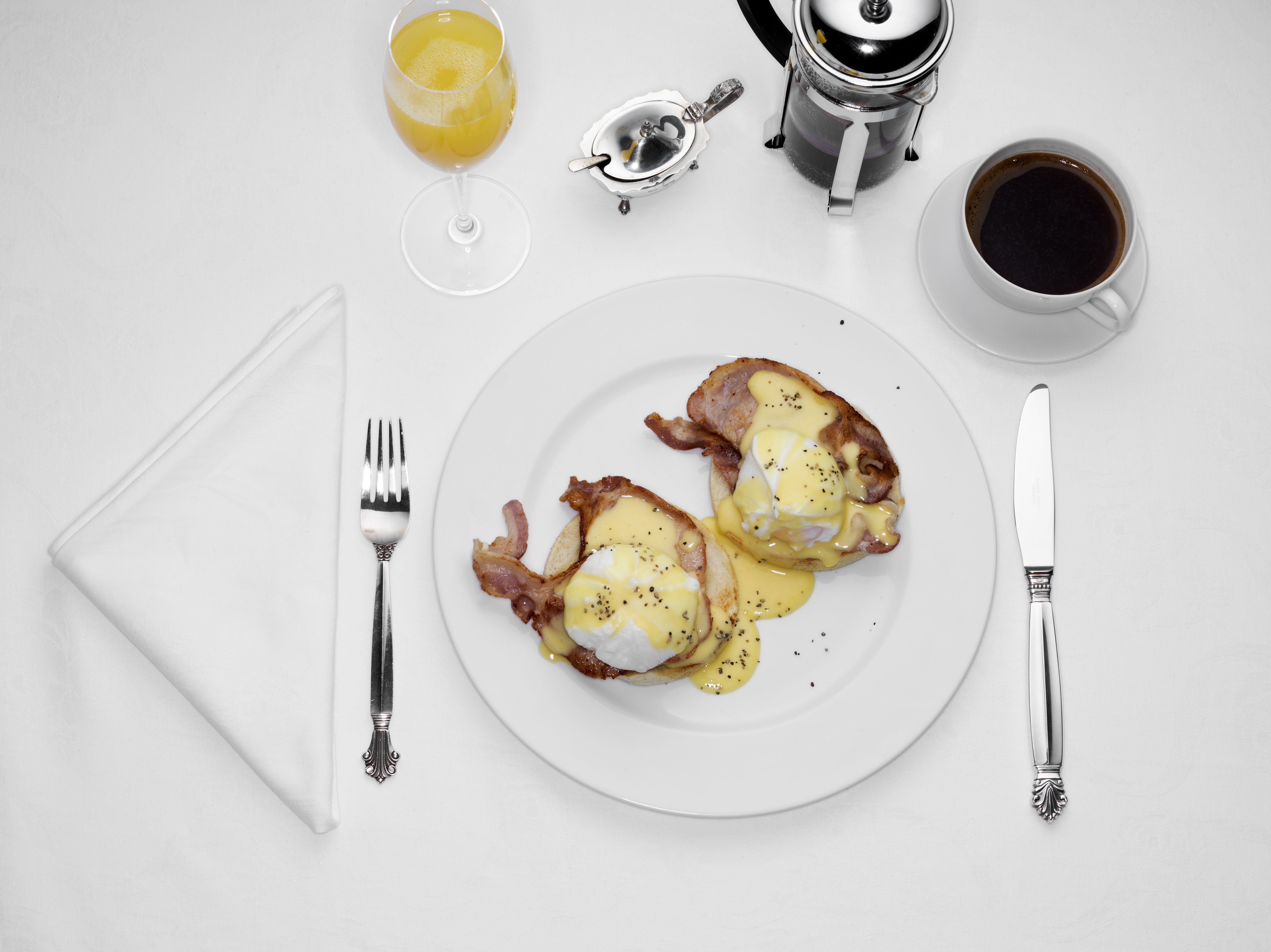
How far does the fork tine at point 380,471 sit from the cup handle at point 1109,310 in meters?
1.40

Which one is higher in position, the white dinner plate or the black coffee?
the black coffee

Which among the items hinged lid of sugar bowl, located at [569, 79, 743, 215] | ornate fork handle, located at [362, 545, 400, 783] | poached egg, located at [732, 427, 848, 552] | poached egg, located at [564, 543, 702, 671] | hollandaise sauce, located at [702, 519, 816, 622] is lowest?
ornate fork handle, located at [362, 545, 400, 783]

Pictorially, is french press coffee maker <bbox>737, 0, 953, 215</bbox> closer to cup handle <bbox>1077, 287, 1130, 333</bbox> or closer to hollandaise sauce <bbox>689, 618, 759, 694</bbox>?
cup handle <bbox>1077, 287, 1130, 333</bbox>

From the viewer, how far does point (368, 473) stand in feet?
6.30

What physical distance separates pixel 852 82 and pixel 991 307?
548 mm

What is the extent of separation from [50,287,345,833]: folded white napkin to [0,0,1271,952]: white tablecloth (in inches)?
2.4

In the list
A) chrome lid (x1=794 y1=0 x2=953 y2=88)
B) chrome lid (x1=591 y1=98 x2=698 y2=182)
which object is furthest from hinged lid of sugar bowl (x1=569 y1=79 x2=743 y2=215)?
chrome lid (x1=794 y1=0 x2=953 y2=88)

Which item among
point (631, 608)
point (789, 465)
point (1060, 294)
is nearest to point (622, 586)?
point (631, 608)

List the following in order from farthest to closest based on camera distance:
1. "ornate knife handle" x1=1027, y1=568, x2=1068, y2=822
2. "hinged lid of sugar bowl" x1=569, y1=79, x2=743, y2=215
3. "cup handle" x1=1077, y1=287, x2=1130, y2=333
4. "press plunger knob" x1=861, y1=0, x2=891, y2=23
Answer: "hinged lid of sugar bowl" x1=569, y1=79, x2=743, y2=215
"ornate knife handle" x1=1027, y1=568, x2=1068, y2=822
"cup handle" x1=1077, y1=287, x2=1130, y2=333
"press plunger knob" x1=861, y1=0, x2=891, y2=23

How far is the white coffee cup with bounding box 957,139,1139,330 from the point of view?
171 cm

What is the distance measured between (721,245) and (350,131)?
0.87m

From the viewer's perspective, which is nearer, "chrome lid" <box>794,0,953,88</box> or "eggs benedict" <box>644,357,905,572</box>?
"chrome lid" <box>794,0,953,88</box>

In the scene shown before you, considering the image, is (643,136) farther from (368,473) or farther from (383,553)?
(383,553)

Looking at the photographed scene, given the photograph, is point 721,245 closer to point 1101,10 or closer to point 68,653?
point 1101,10
